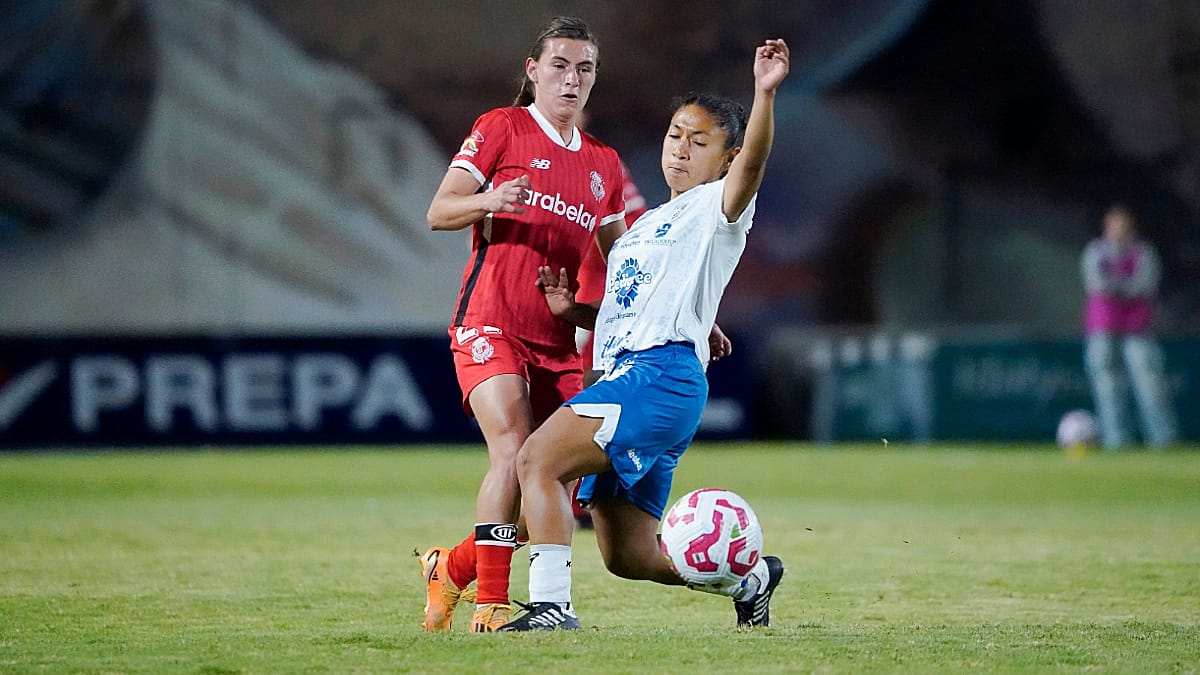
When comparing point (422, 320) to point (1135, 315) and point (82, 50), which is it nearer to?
point (82, 50)

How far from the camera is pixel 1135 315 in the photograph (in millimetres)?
17484

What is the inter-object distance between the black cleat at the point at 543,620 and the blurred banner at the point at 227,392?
11.9 m

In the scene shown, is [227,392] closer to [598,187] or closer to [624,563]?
[598,187]

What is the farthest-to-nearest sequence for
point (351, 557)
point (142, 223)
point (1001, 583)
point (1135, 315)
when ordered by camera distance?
point (142, 223) < point (1135, 315) < point (351, 557) < point (1001, 583)

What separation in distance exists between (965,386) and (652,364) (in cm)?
1317

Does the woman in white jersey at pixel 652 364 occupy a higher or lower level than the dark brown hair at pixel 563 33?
lower

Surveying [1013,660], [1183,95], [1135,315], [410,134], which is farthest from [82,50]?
A: [1013,660]

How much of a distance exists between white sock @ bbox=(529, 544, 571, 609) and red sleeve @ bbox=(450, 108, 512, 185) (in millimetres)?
1352

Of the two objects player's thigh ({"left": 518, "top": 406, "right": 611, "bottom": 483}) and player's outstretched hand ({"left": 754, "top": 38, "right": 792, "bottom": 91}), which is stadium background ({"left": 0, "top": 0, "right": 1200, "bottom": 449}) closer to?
player's thigh ({"left": 518, "top": 406, "right": 611, "bottom": 483})

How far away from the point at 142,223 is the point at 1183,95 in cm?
1317

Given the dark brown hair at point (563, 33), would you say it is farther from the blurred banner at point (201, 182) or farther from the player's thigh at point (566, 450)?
the blurred banner at point (201, 182)

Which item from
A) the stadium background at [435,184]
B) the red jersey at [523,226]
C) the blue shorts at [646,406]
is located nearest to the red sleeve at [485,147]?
the red jersey at [523,226]

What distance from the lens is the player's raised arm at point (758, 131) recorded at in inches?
208

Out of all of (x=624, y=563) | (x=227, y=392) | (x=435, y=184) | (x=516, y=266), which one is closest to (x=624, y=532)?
(x=624, y=563)
